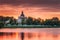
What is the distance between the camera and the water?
3610 millimetres

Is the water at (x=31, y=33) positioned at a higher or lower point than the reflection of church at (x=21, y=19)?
lower

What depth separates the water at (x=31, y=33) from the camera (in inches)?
142

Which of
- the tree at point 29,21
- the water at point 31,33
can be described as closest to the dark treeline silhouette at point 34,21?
the tree at point 29,21

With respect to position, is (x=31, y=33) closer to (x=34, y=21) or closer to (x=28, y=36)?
(x=28, y=36)

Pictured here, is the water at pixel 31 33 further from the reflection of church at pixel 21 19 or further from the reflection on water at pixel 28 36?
the reflection of church at pixel 21 19

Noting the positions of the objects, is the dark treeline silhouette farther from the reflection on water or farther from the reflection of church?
the reflection on water

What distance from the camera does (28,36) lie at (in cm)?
371

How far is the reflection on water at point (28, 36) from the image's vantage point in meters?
3.59

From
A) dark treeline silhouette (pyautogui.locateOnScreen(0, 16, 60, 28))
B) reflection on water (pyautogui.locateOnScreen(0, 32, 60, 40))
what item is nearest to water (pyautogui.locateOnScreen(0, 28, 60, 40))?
reflection on water (pyautogui.locateOnScreen(0, 32, 60, 40))

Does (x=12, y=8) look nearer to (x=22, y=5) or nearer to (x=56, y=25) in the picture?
(x=22, y=5)

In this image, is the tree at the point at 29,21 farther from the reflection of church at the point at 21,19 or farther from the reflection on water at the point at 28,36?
the reflection on water at the point at 28,36

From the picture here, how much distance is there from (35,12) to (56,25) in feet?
1.24

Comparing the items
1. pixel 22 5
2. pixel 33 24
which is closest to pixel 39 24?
pixel 33 24

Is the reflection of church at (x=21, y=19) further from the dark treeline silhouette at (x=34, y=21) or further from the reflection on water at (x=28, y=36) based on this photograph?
the reflection on water at (x=28, y=36)
